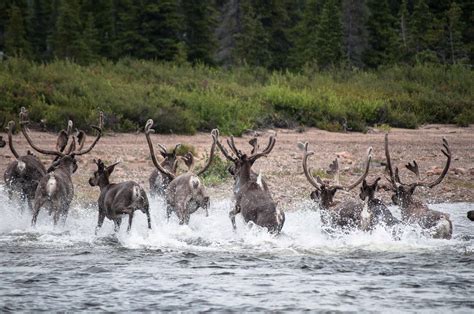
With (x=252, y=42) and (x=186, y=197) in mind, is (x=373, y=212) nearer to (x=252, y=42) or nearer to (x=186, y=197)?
(x=186, y=197)

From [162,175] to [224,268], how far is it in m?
4.33

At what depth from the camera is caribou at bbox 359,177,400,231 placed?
1388cm

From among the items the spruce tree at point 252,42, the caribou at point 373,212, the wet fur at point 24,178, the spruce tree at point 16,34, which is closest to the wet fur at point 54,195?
the wet fur at point 24,178

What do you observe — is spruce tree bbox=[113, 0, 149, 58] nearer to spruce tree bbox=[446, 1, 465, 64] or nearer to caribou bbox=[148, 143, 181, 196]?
spruce tree bbox=[446, 1, 465, 64]

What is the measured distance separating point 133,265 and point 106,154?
994 cm

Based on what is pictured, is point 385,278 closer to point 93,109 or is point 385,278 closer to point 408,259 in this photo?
point 408,259

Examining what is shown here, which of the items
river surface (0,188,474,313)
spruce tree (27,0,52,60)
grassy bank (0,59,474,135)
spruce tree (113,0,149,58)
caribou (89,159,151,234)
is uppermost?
spruce tree (27,0,52,60)

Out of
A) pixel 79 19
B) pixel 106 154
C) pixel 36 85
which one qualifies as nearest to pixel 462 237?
pixel 106 154

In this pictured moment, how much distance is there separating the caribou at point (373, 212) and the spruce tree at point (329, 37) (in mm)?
30669

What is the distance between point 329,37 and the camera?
4481 cm

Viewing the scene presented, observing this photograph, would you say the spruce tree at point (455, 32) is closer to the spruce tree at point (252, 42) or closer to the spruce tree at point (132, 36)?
the spruce tree at point (252, 42)

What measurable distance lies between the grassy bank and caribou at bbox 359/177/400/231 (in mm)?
12702

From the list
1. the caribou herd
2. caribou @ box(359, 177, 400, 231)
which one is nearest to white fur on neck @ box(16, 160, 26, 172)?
the caribou herd

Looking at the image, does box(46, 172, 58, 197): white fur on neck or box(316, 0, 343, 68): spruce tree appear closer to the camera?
box(46, 172, 58, 197): white fur on neck
